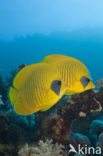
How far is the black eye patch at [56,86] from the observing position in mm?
1341

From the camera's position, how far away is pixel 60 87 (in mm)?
1342

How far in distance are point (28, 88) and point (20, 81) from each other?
0.41 feet

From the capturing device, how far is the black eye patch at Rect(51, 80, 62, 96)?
134 cm

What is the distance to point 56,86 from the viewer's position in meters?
1.36

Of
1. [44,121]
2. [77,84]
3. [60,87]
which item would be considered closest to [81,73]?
[77,84]

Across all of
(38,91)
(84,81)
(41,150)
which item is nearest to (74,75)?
(84,81)

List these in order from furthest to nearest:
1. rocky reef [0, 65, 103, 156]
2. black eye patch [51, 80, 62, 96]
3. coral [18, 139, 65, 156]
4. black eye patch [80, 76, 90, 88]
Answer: rocky reef [0, 65, 103, 156] → coral [18, 139, 65, 156] → black eye patch [80, 76, 90, 88] → black eye patch [51, 80, 62, 96]

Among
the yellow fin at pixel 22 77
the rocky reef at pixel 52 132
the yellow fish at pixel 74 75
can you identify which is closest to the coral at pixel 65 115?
the rocky reef at pixel 52 132

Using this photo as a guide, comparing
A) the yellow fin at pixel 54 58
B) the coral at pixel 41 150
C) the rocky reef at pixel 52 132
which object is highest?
the yellow fin at pixel 54 58

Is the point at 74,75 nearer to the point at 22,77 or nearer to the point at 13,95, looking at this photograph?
the point at 22,77

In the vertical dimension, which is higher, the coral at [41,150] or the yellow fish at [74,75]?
the yellow fish at [74,75]

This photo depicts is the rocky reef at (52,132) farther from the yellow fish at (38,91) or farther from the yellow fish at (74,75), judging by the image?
the yellow fish at (74,75)

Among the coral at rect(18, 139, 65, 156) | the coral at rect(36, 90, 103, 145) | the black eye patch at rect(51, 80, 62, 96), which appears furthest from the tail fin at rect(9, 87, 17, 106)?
the coral at rect(36, 90, 103, 145)

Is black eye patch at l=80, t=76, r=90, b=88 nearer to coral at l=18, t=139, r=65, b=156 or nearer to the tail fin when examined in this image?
the tail fin
